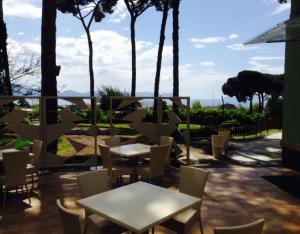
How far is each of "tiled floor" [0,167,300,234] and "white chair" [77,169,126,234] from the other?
0.92m

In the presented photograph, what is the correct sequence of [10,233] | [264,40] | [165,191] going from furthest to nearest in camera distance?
1. [264,40]
2. [10,233]
3. [165,191]

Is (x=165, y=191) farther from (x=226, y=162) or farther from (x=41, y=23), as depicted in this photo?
(x=41, y=23)

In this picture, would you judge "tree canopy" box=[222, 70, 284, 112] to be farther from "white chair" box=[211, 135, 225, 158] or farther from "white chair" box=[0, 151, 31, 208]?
"white chair" box=[0, 151, 31, 208]

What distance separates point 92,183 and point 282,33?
433 centimetres

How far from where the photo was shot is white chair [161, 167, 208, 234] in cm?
340

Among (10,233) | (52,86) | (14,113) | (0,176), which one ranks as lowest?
(10,233)

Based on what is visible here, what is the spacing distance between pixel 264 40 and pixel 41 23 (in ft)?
18.8

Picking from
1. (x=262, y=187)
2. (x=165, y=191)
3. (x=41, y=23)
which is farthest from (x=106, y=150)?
(x=41, y=23)

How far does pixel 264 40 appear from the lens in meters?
6.14

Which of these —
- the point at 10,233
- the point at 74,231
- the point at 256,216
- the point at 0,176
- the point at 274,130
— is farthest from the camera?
the point at 274,130

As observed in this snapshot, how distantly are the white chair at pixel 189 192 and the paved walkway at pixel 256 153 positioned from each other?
4833 mm

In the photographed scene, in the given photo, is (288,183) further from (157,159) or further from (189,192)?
(189,192)

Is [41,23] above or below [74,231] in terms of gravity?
above

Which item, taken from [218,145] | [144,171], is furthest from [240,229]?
[218,145]
